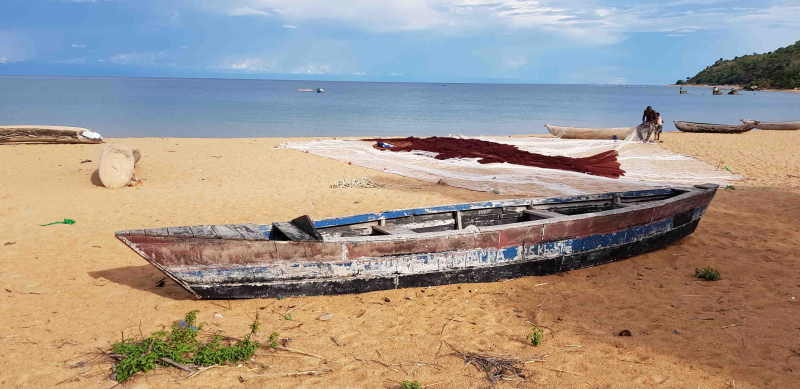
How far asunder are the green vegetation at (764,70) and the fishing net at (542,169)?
285 ft

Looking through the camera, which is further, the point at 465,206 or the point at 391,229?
the point at 465,206

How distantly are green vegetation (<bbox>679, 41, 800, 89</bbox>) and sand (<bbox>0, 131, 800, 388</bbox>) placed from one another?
96.4 m

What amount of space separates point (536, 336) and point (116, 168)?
28.3 feet

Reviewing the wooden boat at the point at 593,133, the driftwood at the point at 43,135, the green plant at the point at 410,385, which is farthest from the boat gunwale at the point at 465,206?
the driftwood at the point at 43,135

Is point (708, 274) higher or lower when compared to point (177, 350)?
lower

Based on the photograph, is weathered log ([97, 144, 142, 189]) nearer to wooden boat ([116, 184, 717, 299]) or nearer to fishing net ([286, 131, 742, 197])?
fishing net ([286, 131, 742, 197])

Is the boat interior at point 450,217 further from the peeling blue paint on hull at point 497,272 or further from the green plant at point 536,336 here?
the green plant at point 536,336

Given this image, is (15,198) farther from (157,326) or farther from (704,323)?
(704,323)

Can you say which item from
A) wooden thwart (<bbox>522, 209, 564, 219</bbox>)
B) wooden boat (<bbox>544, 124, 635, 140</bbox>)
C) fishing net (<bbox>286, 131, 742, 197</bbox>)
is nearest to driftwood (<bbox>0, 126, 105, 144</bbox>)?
fishing net (<bbox>286, 131, 742, 197</bbox>)

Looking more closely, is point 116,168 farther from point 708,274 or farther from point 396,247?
point 708,274

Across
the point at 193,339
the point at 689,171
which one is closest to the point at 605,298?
the point at 193,339

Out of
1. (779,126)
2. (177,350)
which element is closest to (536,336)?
(177,350)

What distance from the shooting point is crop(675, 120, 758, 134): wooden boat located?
22.8 meters

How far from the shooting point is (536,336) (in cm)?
403
